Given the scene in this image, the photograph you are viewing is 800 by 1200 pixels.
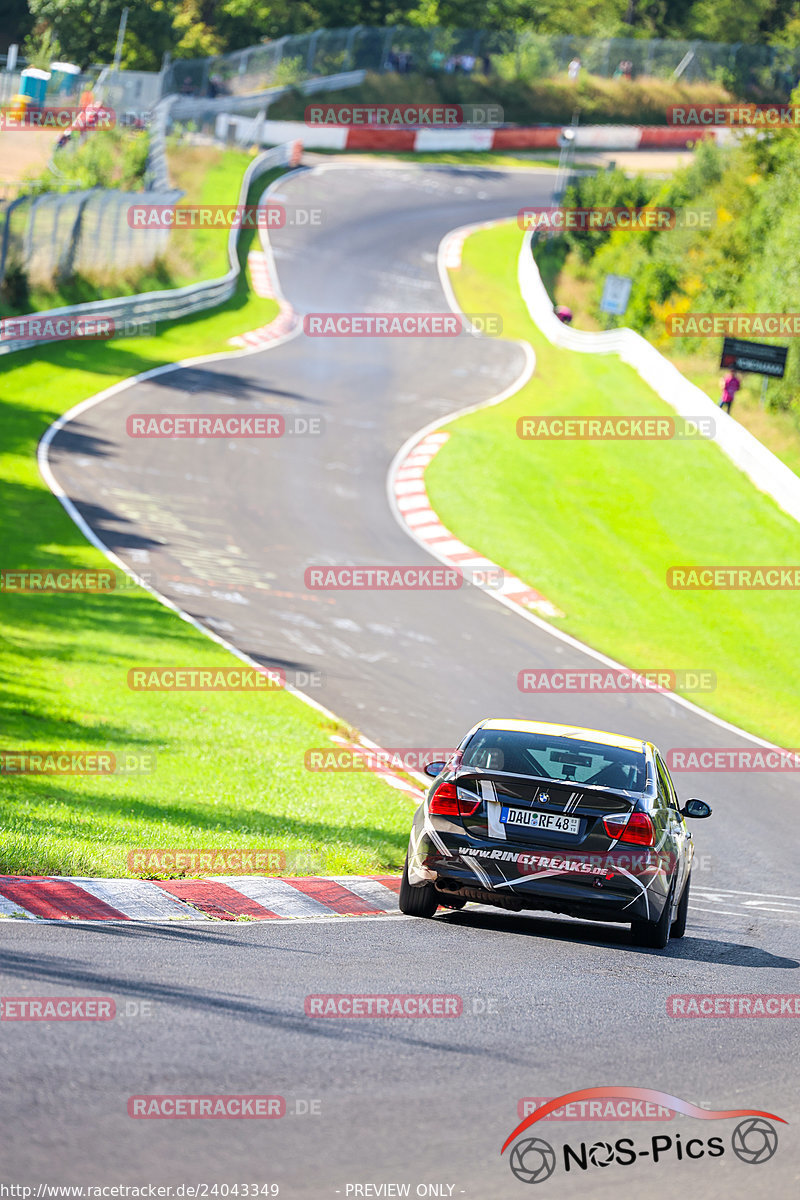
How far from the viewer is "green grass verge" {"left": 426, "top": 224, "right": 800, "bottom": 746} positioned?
79.6ft

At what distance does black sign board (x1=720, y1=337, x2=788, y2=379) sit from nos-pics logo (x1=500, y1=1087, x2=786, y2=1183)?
30.4m

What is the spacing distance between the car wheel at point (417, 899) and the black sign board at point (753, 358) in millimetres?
27034

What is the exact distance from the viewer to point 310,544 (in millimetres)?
25766

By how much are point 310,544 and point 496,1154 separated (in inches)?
805

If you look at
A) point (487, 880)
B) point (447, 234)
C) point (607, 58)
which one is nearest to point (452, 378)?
point (447, 234)

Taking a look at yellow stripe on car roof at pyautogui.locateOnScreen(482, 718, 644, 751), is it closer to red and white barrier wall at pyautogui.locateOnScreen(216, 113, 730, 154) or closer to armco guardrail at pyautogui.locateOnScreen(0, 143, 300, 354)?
armco guardrail at pyautogui.locateOnScreen(0, 143, 300, 354)

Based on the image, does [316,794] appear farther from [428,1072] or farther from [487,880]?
[428,1072]

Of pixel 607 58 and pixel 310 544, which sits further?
pixel 607 58

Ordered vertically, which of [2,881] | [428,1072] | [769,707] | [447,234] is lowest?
[769,707]

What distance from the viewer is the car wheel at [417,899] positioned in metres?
10.2
